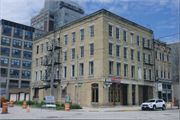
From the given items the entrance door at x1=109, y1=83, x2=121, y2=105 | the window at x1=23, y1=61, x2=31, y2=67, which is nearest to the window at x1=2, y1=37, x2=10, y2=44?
the window at x1=23, y1=61, x2=31, y2=67

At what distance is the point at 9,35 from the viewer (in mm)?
67750

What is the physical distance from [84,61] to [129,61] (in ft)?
26.6

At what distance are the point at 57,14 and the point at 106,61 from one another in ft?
224

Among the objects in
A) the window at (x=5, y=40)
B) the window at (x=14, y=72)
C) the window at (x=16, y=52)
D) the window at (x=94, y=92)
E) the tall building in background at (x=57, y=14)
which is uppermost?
the tall building in background at (x=57, y=14)

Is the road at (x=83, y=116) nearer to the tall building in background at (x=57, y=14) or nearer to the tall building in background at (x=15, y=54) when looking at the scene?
the tall building in background at (x=15, y=54)

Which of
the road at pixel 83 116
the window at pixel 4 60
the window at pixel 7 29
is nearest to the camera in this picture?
the road at pixel 83 116

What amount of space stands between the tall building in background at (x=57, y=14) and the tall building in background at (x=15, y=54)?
20.4 metres

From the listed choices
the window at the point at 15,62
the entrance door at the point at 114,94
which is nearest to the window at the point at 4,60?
the window at the point at 15,62

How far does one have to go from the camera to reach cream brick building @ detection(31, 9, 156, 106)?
1236 inches

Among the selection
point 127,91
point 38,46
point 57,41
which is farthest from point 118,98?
point 38,46

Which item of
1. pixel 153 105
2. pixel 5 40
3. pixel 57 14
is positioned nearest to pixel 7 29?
pixel 5 40

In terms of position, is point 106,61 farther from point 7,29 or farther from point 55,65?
point 7,29

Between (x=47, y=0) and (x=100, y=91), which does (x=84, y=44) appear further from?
(x=47, y=0)

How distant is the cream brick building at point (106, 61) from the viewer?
1236 inches
